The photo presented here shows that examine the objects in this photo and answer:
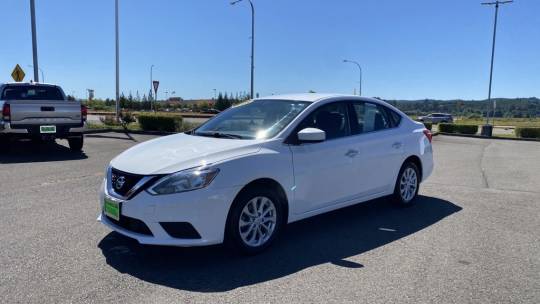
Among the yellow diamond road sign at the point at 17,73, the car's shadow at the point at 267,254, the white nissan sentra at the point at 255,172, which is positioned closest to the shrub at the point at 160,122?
the yellow diamond road sign at the point at 17,73

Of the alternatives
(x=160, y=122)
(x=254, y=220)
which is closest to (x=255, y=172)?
(x=254, y=220)

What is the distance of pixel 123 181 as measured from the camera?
4316mm

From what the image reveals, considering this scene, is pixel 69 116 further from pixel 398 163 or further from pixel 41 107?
pixel 398 163

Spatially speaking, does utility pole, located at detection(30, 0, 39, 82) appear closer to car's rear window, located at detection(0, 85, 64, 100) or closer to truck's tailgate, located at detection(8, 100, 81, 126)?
car's rear window, located at detection(0, 85, 64, 100)

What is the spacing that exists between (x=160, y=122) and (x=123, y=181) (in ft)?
53.5

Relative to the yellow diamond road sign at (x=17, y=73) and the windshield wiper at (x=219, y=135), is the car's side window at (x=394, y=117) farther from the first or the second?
the yellow diamond road sign at (x=17, y=73)

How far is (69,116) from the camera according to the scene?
456 inches

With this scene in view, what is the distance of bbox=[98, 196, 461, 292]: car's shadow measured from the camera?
400 cm

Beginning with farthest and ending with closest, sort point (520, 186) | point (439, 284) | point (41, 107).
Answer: point (41, 107), point (520, 186), point (439, 284)

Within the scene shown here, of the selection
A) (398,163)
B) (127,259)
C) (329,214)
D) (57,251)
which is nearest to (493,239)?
(398,163)

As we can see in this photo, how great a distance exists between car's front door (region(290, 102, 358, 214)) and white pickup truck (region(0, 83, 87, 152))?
8297 millimetres

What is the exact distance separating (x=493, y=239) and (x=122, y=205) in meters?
4.02

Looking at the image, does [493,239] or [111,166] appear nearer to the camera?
[111,166]

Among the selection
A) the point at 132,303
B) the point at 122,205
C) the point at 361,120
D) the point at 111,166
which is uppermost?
the point at 361,120
